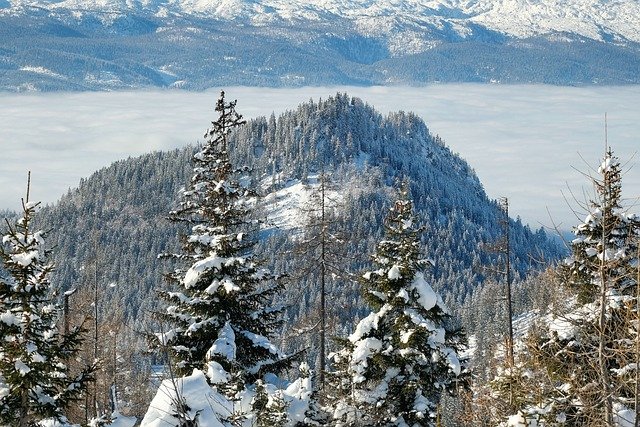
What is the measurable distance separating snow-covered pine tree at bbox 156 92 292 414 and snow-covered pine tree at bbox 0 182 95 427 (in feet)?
12.5

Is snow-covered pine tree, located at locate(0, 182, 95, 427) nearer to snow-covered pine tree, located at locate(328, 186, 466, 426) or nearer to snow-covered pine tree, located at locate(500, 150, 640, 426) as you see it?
snow-covered pine tree, located at locate(328, 186, 466, 426)

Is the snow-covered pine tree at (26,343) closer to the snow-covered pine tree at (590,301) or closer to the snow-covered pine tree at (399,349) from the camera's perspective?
the snow-covered pine tree at (399,349)

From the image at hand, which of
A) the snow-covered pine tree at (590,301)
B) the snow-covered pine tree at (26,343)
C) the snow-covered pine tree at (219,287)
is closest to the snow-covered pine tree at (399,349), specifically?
the snow-covered pine tree at (219,287)

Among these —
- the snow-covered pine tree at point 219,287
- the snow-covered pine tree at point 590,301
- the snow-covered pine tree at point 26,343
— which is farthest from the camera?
the snow-covered pine tree at point 219,287

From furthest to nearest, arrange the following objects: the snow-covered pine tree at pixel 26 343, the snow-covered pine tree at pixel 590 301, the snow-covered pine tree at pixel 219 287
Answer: the snow-covered pine tree at pixel 219 287
the snow-covered pine tree at pixel 590 301
the snow-covered pine tree at pixel 26 343

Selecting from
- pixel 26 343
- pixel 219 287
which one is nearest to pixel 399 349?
pixel 219 287

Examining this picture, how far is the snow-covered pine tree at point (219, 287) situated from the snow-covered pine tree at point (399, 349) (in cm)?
226

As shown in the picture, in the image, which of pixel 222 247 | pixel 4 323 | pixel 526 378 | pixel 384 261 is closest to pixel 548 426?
pixel 526 378

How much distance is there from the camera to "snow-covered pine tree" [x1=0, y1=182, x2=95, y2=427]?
1556 centimetres

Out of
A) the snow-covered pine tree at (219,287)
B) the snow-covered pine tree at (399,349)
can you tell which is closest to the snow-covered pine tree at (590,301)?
the snow-covered pine tree at (399,349)

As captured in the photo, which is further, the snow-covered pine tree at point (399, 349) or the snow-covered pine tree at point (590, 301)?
the snow-covered pine tree at point (399, 349)

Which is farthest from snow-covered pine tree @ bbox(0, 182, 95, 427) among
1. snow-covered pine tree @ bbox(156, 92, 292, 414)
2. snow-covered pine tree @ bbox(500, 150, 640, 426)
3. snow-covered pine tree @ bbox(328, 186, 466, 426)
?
snow-covered pine tree @ bbox(500, 150, 640, 426)

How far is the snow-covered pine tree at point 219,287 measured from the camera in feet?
65.3

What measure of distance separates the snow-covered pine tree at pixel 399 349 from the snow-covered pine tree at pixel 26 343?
7225 millimetres
